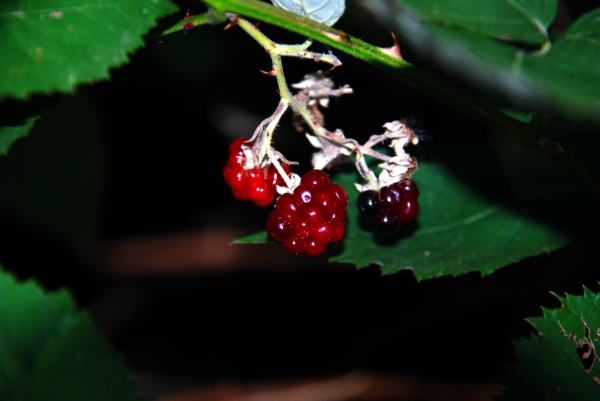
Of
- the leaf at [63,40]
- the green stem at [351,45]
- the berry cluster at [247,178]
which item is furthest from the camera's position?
the berry cluster at [247,178]

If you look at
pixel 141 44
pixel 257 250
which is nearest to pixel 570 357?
pixel 141 44

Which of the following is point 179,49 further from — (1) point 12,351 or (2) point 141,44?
(1) point 12,351

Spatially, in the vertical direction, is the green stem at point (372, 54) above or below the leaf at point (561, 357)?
above

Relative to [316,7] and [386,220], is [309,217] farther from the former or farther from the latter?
[316,7]

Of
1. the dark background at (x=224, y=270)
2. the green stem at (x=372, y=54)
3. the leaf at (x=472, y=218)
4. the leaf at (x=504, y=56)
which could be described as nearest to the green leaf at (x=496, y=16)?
the leaf at (x=504, y=56)

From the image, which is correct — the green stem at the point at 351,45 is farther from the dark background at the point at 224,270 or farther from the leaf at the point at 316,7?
the dark background at the point at 224,270

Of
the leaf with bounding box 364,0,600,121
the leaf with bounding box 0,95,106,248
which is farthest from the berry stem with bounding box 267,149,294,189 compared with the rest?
the leaf with bounding box 0,95,106,248
